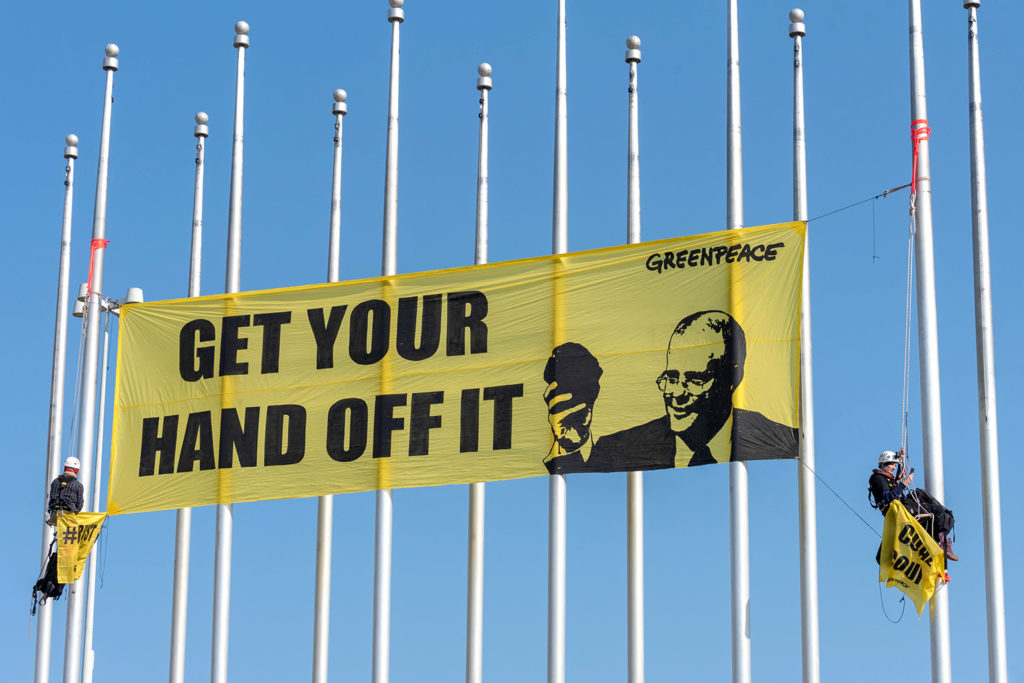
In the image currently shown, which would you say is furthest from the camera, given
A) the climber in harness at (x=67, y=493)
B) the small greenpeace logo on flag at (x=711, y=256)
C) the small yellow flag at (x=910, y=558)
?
the climber in harness at (x=67, y=493)

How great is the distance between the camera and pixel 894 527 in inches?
898

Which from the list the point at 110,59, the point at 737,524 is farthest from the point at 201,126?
the point at 737,524

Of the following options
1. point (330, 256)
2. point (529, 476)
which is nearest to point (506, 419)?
point (529, 476)

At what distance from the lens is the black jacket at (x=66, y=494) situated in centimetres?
2708

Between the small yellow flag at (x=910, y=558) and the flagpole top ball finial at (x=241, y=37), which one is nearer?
the small yellow flag at (x=910, y=558)

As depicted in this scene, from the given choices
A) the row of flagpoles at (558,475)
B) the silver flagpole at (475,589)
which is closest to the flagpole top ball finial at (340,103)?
the row of flagpoles at (558,475)

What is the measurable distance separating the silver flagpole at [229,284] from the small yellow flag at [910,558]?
992 cm

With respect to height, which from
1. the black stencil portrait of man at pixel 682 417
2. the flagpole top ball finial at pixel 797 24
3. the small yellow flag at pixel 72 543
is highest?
the flagpole top ball finial at pixel 797 24

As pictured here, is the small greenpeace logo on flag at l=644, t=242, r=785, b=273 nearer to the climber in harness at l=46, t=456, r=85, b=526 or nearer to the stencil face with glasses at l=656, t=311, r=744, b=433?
the stencil face with glasses at l=656, t=311, r=744, b=433

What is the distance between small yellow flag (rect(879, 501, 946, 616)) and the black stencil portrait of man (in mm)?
1667

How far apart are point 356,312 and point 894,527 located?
8703 millimetres

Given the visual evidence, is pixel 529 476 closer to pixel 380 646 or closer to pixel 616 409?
pixel 616 409

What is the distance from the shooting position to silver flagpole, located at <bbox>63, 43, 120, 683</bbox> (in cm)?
2733

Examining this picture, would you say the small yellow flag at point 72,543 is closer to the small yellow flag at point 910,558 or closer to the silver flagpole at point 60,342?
the silver flagpole at point 60,342
